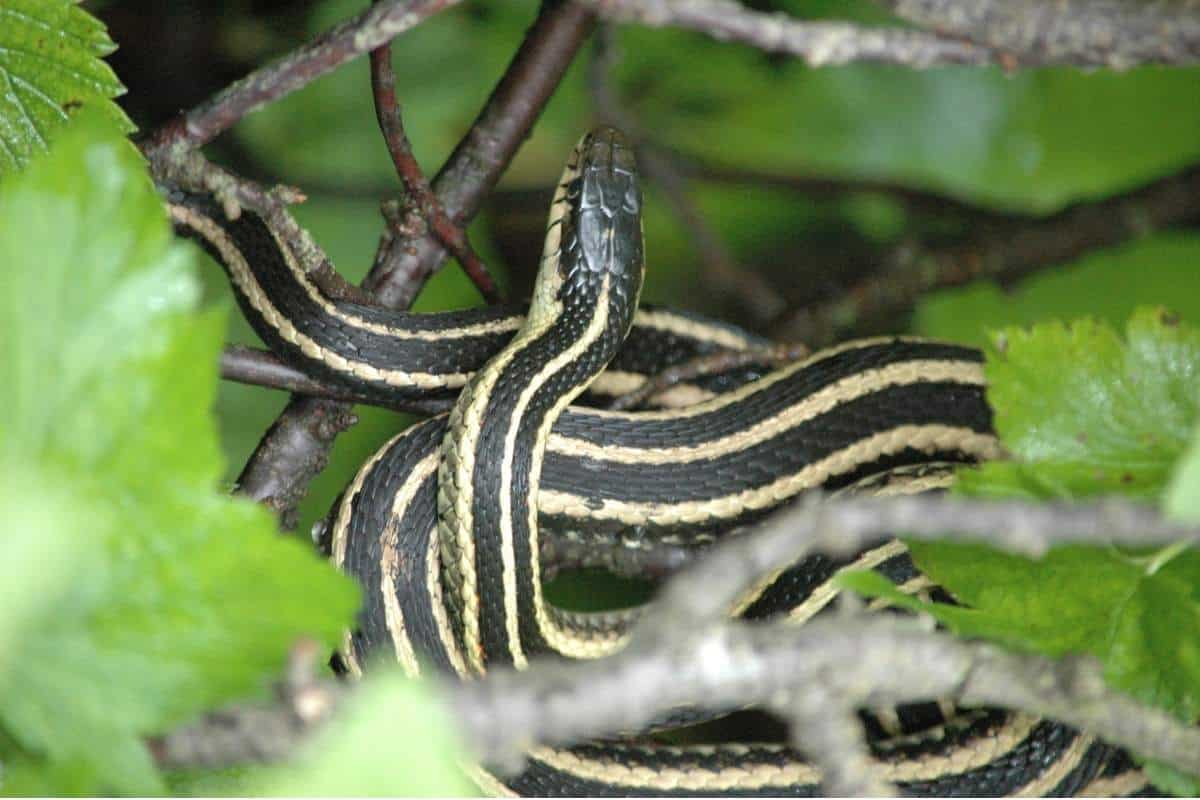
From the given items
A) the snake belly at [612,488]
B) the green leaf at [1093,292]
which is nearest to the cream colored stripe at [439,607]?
the snake belly at [612,488]

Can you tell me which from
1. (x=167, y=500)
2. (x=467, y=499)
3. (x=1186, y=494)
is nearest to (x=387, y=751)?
(x=167, y=500)

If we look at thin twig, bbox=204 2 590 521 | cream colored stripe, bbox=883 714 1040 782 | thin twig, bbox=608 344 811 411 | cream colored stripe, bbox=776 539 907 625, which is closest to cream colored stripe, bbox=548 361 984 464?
thin twig, bbox=608 344 811 411

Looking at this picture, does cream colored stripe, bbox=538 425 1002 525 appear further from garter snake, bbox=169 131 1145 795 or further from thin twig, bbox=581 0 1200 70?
thin twig, bbox=581 0 1200 70

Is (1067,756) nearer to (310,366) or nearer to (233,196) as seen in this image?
(310,366)

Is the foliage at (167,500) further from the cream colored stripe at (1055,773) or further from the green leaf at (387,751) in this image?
the cream colored stripe at (1055,773)

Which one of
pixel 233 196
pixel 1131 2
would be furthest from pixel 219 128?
pixel 1131 2

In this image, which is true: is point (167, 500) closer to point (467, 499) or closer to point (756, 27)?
point (467, 499)
